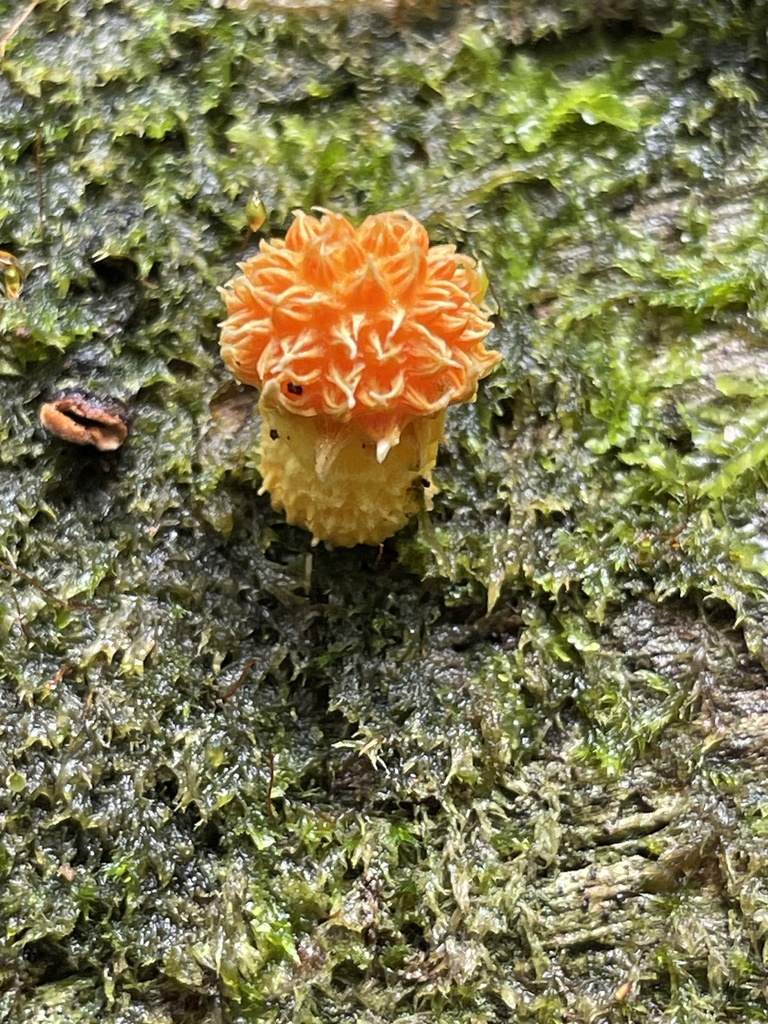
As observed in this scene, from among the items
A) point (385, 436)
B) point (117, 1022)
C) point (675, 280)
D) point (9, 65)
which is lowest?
point (117, 1022)

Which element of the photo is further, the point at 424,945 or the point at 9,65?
the point at 9,65

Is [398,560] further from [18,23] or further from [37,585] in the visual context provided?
[18,23]

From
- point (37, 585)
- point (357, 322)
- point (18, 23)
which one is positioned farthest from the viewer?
point (18, 23)

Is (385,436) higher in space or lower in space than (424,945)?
higher

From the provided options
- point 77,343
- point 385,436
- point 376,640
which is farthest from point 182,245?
point 376,640

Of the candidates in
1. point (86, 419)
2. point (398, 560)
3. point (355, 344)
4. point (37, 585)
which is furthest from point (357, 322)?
point (37, 585)

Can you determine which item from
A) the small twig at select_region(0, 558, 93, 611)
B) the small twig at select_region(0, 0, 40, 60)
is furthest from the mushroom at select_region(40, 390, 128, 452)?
the small twig at select_region(0, 0, 40, 60)

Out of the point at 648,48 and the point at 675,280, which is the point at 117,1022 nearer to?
the point at 675,280

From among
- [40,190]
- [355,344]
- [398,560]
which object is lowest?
[398,560]
